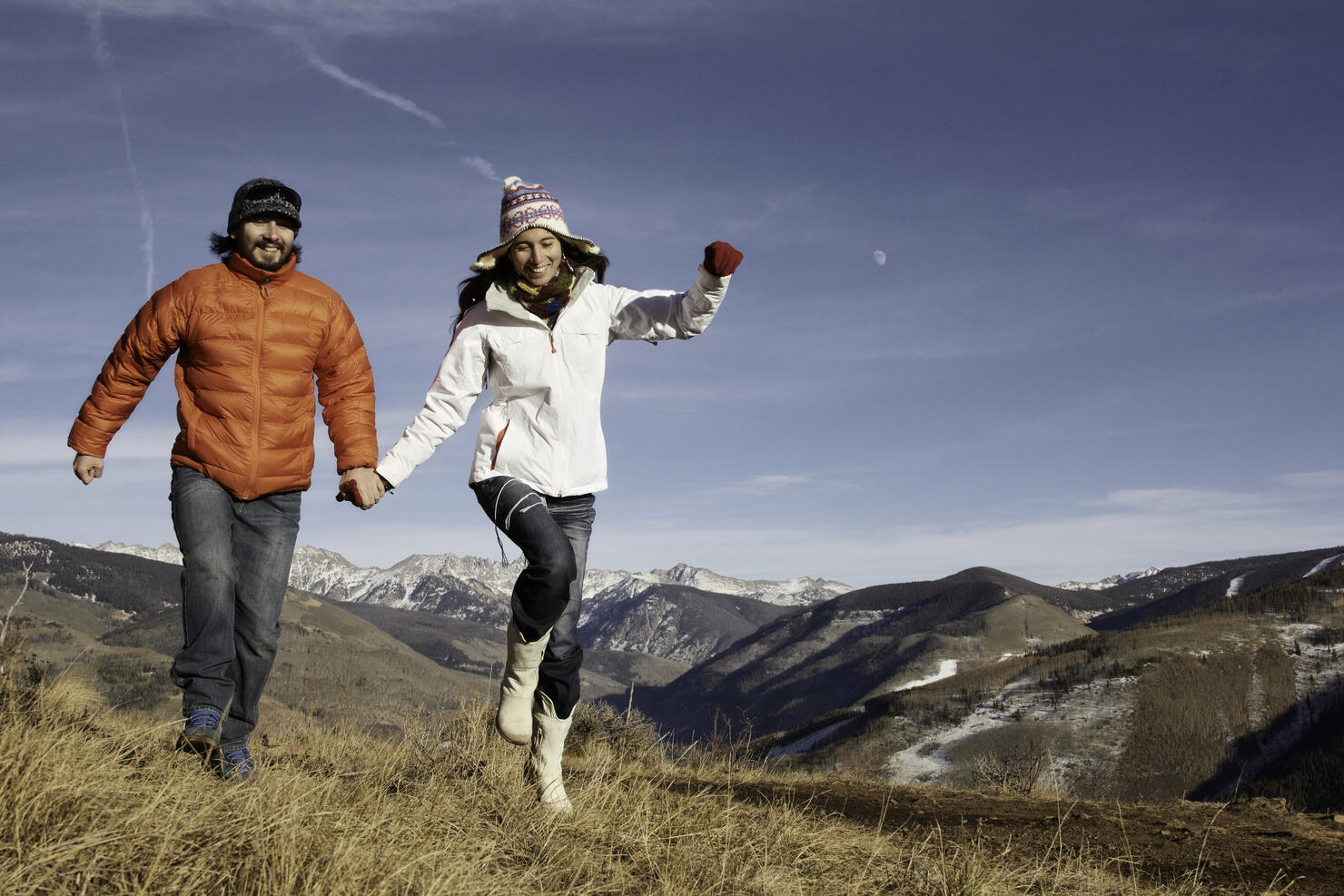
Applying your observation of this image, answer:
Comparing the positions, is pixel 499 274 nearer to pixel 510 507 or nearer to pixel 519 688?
pixel 510 507

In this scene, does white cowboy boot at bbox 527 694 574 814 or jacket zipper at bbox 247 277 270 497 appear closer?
white cowboy boot at bbox 527 694 574 814

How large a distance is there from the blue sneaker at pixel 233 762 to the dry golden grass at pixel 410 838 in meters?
0.10

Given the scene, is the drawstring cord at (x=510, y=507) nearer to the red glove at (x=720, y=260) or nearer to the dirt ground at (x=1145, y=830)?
the red glove at (x=720, y=260)

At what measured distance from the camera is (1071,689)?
395ft

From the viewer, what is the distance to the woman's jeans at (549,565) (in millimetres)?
3920

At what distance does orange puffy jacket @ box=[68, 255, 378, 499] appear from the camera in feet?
13.7

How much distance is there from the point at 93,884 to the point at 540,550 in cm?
198

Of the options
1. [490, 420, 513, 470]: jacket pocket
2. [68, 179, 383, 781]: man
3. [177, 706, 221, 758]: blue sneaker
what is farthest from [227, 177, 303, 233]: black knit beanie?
[177, 706, 221, 758]: blue sneaker

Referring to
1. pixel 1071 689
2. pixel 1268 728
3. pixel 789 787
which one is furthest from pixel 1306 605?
pixel 789 787

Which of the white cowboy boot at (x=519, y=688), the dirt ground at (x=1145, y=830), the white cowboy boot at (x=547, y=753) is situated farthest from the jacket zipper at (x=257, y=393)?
the dirt ground at (x=1145, y=830)

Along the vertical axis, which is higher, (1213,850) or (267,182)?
(267,182)

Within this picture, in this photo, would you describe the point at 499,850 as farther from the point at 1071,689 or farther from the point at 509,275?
the point at 1071,689

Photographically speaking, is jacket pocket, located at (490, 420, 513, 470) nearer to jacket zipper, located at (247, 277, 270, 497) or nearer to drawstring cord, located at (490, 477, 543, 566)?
drawstring cord, located at (490, 477, 543, 566)

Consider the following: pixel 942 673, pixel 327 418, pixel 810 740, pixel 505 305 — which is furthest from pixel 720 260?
pixel 942 673
